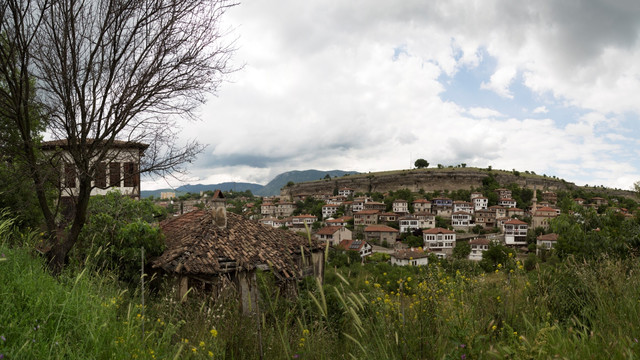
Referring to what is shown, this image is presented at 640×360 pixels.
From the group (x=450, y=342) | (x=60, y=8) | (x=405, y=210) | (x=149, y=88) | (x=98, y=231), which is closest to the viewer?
(x=450, y=342)

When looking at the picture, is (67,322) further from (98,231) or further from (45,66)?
A: (98,231)

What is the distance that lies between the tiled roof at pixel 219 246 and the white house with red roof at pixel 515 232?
7289cm

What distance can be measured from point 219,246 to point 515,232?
7874 cm

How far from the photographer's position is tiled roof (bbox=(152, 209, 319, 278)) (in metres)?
9.53

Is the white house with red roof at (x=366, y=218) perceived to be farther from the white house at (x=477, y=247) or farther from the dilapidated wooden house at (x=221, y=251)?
the dilapidated wooden house at (x=221, y=251)

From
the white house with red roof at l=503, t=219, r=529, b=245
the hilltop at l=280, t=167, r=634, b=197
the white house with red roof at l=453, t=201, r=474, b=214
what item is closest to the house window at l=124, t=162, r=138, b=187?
the white house with red roof at l=503, t=219, r=529, b=245

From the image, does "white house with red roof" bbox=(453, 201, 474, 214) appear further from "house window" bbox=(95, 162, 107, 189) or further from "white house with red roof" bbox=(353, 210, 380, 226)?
"house window" bbox=(95, 162, 107, 189)

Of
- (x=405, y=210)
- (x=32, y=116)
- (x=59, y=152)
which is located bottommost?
(x=405, y=210)

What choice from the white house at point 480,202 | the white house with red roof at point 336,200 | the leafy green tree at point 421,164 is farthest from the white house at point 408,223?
the leafy green tree at point 421,164

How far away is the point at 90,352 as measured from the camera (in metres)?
2.24

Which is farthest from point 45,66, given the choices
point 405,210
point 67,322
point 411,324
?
point 405,210

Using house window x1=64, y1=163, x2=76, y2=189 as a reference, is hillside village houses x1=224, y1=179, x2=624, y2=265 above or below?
below

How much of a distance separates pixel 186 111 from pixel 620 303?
6.98 metres

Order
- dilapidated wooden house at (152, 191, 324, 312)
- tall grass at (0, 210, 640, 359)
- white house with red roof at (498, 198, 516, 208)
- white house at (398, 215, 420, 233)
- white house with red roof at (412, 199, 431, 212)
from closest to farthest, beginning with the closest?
tall grass at (0, 210, 640, 359) < dilapidated wooden house at (152, 191, 324, 312) < white house at (398, 215, 420, 233) < white house with red roof at (412, 199, 431, 212) < white house with red roof at (498, 198, 516, 208)
